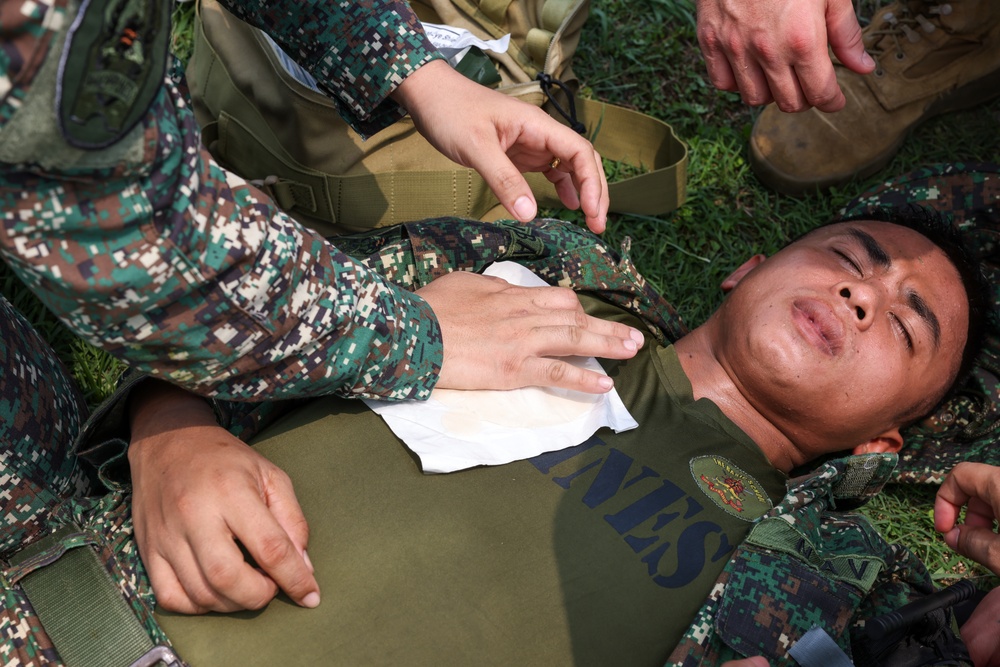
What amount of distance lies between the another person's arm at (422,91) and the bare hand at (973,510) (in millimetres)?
1151

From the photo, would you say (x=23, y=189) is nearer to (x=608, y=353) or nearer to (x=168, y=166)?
(x=168, y=166)

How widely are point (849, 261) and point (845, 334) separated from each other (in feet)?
1.07

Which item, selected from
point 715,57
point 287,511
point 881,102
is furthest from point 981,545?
point 881,102

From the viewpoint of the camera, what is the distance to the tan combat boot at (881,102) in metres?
3.53

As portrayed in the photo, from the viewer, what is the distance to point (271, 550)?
179 centimetres

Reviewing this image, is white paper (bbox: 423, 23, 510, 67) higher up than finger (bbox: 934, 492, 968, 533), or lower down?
higher up

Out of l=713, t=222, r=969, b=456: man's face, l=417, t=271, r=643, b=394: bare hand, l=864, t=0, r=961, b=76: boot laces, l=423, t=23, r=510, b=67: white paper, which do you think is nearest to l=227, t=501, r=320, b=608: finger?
l=417, t=271, r=643, b=394: bare hand

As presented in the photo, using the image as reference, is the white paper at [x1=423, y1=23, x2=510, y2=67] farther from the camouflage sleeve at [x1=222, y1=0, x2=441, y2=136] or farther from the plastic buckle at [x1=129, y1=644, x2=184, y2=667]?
the plastic buckle at [x1=129, y1=644, x2=184, y2=667]

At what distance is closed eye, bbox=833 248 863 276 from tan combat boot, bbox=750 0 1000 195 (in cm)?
96

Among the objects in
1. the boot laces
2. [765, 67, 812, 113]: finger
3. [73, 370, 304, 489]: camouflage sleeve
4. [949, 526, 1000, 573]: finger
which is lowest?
[949, 526, 1000, 573]: finger

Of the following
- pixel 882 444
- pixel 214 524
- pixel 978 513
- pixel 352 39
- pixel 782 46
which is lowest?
pixel 882 444

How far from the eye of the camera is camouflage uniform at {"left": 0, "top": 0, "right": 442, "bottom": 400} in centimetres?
116

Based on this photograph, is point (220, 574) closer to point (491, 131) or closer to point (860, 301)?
point (491, 131)

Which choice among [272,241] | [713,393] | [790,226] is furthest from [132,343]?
[790,226]
